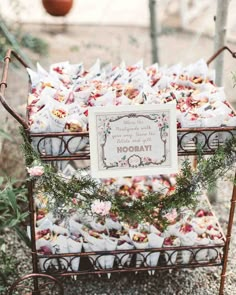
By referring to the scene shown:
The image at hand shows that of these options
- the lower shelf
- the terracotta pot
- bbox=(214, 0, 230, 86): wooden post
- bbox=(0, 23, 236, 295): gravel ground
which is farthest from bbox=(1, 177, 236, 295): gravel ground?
the terracotta pot

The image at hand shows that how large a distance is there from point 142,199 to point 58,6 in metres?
3.58

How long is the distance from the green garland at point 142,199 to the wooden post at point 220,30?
0.90m

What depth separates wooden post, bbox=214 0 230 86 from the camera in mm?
2980

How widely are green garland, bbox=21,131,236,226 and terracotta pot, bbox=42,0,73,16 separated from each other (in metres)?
3.51

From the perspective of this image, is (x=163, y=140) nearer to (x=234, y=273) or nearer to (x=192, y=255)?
(x=192, y=255)

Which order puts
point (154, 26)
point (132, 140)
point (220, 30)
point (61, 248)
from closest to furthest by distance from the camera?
point (132, 140) < point (61, 248) < point (220, 30) < point (154, 26)

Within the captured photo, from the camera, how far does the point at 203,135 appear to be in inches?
89.3

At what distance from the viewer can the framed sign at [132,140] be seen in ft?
7.12

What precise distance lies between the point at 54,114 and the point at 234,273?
4.00 ft

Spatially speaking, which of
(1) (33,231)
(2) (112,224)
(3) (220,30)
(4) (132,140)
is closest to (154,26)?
(3) (220,30)

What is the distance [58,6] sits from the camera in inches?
220

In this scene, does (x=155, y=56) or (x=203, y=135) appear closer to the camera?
(x=203, y=135)

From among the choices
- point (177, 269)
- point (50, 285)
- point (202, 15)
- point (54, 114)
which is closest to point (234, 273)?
point (177, 269)

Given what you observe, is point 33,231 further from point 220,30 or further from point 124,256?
point 220,30
